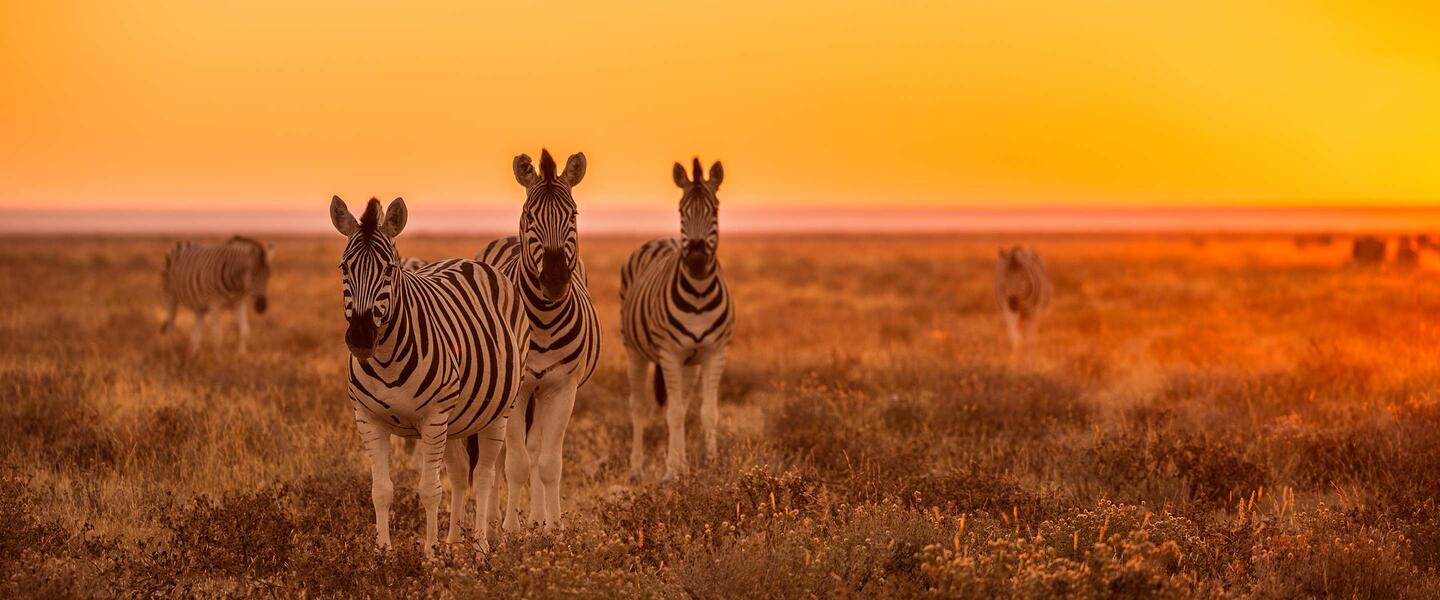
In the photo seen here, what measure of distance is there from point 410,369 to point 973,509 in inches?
141

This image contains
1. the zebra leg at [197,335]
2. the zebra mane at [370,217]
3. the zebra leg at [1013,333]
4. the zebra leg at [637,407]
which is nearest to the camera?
the zebra mane at [370,217]

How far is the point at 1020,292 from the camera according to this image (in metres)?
16.6

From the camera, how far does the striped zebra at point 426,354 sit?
514 cm

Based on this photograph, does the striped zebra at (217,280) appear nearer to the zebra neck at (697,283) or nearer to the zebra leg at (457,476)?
the zebra neck at (697,283)

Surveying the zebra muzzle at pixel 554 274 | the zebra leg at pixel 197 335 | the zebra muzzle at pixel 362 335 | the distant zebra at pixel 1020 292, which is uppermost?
the zebra muzzle at pixel 554 274

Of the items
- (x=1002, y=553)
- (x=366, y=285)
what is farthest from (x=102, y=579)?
(x=1002, y=553)

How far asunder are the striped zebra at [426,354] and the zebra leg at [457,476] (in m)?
0.01

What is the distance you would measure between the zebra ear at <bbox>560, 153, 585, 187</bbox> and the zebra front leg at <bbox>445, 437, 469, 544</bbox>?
1702 millimetres

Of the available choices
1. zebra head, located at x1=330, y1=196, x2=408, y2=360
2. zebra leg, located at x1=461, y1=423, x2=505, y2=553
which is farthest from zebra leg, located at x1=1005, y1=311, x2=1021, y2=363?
zebra head, located at x1=330, y1=196, x2=408, y2=360

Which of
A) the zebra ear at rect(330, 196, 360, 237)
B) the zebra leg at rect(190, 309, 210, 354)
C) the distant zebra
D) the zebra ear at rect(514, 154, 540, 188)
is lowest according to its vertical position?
the zebra leg at rect(190, 309, 210, 354)

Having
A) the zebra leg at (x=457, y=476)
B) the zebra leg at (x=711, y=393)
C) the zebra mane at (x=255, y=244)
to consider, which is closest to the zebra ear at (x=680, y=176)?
the zebra leg at (x=711, y=393)

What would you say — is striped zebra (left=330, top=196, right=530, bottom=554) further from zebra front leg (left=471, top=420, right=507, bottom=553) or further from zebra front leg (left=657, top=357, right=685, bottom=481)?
zebra front leg (left=657, top=357, right=685, bottom=481)

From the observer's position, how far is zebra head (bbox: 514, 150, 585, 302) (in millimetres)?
6297

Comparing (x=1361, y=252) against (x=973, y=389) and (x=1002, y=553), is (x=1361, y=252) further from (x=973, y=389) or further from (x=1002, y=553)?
(x=1002, y=553)
